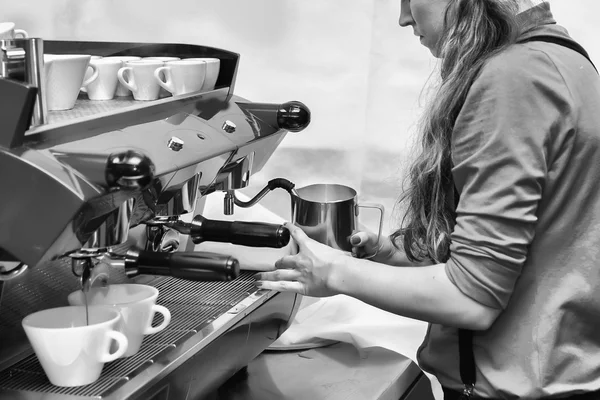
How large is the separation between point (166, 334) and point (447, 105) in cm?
40

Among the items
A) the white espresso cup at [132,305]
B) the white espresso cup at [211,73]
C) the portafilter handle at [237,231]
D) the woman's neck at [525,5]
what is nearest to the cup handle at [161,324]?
the white espresso cup at [132,305]

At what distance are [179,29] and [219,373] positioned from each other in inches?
42.2

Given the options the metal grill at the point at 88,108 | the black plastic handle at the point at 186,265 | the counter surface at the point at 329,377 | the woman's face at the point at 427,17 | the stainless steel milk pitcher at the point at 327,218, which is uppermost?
the woman's face at the point at 427,17

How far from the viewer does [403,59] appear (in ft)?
5.86

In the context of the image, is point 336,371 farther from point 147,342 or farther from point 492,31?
point 492,31

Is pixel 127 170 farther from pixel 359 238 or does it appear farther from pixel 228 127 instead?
pixel 359 238

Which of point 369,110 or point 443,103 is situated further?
point 369,110

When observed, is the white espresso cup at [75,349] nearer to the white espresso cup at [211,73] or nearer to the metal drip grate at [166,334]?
the metal drip grate at [166,334]

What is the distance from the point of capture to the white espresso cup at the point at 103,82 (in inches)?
38.7

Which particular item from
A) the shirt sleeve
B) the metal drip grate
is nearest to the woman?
the shirt sleeve

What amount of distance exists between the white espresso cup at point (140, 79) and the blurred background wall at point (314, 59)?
83 cm

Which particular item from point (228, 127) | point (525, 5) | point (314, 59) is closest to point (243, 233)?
point (228, 127)

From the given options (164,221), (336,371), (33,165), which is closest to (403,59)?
(336,371)

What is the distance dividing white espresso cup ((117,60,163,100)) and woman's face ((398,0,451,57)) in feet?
1.05
